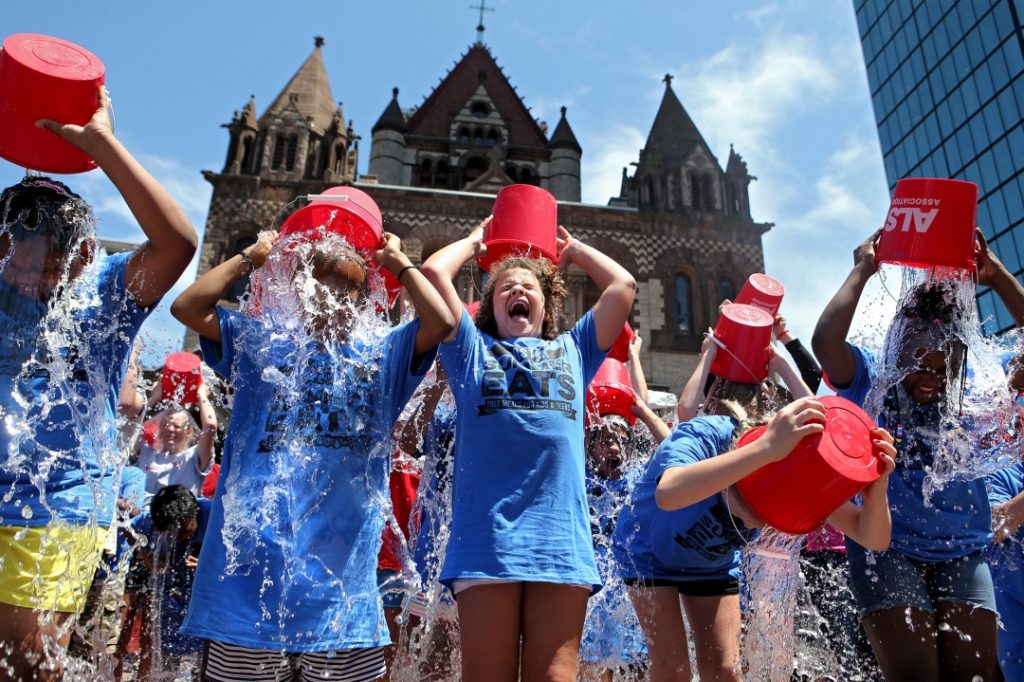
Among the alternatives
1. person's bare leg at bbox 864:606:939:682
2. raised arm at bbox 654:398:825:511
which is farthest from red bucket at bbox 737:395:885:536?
person's bare leg at bbox 864:606:939:682

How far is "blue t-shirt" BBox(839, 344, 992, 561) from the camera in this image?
2887 millimetres

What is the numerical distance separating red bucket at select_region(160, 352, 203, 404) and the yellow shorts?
10.2 ft

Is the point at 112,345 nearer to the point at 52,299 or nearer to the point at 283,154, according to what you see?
Result: the point at 52,299

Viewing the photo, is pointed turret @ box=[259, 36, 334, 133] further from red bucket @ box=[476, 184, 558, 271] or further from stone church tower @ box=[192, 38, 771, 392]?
red bucket @ box=[476, 184, 558, 271]

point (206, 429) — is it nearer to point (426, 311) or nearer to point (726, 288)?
point (426, 311)

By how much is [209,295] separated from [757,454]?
1.92 m

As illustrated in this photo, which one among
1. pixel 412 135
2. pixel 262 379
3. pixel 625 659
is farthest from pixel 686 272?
pixel 262 379

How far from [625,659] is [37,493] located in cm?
287

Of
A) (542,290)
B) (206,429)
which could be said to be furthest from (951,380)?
(206,429)

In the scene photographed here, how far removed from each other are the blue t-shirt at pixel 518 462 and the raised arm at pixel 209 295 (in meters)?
0.79

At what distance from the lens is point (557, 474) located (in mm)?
2551

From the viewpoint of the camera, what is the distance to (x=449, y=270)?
307cm

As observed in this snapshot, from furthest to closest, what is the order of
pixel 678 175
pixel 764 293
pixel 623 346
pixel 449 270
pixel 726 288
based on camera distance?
pixel 678 175 → pixel 726 288 → pixel 623 346 → pixel 764 293 → pixel 449 270

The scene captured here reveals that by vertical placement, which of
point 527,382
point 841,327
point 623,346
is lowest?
point 527,382
